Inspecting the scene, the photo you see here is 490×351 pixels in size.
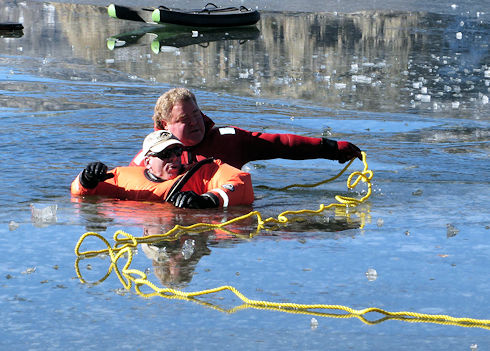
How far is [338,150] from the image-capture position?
7.75 metres

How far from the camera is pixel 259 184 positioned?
8133 millimetres

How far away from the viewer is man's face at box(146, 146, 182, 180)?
22.8 feet

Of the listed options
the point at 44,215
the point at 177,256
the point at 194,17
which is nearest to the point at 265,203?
the point at 44,215

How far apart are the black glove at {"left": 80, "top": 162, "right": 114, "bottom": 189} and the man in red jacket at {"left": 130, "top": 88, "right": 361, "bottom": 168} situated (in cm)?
49

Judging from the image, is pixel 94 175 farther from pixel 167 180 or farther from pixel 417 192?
pixel 417 192

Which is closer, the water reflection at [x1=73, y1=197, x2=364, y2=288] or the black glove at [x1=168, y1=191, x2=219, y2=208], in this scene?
the water reflection at [x1=73, y1=197, x2=364, y2=288]

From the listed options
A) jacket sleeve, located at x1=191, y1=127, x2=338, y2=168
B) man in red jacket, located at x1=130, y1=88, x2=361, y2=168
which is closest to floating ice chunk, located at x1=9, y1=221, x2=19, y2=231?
man in red jacket, located at x1=130, y1=88, x2=361, y2=168

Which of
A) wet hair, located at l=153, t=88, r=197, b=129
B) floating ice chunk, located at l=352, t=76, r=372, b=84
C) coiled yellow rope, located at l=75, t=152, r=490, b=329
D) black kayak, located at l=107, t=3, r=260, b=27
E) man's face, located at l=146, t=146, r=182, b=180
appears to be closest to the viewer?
coiled yellow rope, located at l=75, t=152, r=490, b=329

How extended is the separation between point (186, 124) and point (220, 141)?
0.36m

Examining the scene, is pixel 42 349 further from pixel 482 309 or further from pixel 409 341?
pixel 482 309

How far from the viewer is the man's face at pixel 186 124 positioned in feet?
23.7

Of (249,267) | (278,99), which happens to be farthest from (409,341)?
(278,99)

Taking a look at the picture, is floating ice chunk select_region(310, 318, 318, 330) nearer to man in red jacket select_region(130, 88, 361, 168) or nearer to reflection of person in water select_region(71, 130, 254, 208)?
reflection of person in water select_region(71, 130, 254, 208)

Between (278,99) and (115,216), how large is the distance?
22.6 ft
